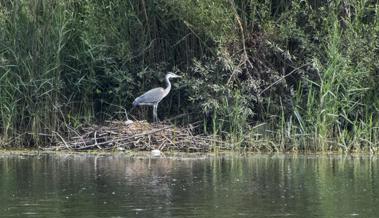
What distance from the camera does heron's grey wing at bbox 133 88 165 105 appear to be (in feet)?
63.4

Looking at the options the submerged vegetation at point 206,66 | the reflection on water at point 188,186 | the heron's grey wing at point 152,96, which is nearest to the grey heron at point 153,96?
the heron's grey wing at point 152,96

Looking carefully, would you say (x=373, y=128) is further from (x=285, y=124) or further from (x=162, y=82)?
(x=162, y=82)

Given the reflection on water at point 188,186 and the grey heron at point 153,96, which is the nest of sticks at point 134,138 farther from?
the reflection on water at point 188,186

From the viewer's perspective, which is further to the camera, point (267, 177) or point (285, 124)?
point (285, 124)

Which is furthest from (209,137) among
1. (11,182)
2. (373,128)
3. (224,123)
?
(11,182)

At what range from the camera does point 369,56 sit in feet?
63.0

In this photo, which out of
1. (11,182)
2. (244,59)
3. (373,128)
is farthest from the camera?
(244,59)

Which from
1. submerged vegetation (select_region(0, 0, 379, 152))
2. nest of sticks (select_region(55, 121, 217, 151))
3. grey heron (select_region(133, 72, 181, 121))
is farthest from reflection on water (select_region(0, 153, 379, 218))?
grey heron (select_region(133, 72, 181, 121))

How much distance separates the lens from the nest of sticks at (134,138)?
18.7m

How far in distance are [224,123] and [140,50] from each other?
2433mm

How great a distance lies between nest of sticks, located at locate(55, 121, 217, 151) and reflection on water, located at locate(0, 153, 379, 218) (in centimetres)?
73

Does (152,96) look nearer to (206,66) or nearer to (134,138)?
(134,138)

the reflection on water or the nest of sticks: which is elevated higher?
the nest of sticks

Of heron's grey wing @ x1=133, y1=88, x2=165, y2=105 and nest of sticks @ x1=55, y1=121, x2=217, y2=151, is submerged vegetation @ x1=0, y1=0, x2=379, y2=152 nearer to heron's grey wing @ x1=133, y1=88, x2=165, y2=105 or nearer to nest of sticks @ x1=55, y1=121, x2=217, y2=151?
nest of sticks @ x1=55, y1=121, x2=217, y2=151
